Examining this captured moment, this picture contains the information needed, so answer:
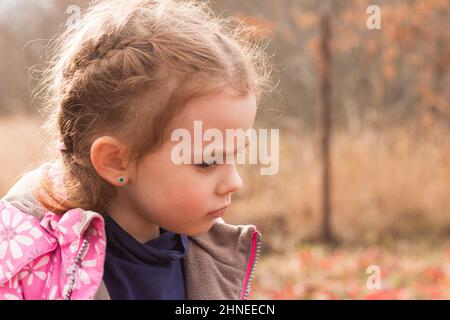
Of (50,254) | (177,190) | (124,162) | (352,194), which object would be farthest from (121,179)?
(352,194)

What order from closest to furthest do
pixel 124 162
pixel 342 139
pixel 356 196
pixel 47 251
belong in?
pixel 47 251 → pixel 124 162 → pixel 356 196 → pixel 342 139

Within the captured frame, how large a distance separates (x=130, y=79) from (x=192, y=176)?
0.30 m

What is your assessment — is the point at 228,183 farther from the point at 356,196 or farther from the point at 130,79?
the point at 356,196

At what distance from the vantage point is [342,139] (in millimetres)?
5594

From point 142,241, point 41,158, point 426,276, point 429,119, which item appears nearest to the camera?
point 142,241

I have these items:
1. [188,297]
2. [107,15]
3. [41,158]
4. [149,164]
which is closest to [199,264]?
[188,297]

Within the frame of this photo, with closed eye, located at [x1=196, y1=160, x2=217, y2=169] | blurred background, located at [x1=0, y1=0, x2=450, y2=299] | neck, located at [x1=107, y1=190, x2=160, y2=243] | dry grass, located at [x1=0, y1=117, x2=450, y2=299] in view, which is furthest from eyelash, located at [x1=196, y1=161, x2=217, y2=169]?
dry grass, located at [x1=0, y1=117, x2=450, y2=299]

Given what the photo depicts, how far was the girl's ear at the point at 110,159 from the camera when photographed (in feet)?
6.24

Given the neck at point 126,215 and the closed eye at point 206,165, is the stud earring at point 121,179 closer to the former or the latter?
the neck at point 126,215

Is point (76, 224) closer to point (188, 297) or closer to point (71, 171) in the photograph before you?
point (71, 171)

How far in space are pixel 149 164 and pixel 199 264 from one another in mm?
429

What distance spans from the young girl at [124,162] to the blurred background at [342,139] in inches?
95.6

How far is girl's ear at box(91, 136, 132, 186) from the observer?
6.24ft
